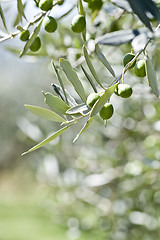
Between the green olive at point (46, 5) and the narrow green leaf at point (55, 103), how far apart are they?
0.43 ft

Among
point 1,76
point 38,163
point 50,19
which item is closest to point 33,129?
point 38,163

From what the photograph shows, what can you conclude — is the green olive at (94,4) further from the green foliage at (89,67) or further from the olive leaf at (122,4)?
the olive leaf at (122,4)

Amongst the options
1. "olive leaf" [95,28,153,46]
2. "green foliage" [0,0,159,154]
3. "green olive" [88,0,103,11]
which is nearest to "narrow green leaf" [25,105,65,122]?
"green foliage" [0,0,159,154]

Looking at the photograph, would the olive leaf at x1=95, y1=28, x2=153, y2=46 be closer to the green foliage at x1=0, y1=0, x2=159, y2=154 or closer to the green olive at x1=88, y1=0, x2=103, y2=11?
the green foliage at x1=0, y1=0, x2=159, y2=154

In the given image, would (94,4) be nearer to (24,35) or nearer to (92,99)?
(24,35)

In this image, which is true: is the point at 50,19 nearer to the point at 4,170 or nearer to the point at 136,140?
the point at 136,140

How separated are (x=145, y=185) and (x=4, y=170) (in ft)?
36.5

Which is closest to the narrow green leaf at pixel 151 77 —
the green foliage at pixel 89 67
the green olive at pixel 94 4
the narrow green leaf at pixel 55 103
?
the green foliage at pixel 89 67

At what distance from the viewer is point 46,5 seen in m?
0.45

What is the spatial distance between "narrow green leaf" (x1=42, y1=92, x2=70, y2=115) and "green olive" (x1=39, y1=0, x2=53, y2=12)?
131 millimetres

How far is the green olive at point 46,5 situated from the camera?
1.47 feet

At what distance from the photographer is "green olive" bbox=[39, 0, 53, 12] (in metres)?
0.45

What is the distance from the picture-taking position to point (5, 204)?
10.0 m

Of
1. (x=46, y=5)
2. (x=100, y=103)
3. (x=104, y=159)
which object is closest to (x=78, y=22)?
(x=46, y=5)
